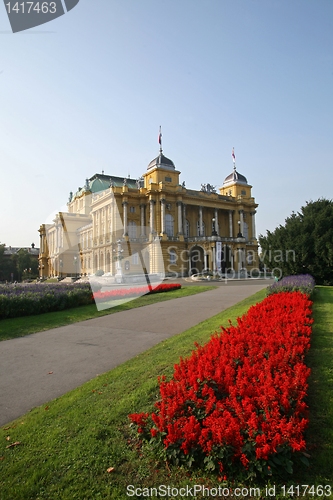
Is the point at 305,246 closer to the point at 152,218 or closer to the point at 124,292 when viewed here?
the point at 124,292

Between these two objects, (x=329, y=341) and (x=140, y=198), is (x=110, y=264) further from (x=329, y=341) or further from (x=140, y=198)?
(x=329, y=341)

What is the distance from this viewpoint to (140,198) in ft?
185

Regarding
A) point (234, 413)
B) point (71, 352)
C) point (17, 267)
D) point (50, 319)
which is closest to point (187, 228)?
Result: point (50, 319)

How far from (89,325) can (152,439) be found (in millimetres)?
8944

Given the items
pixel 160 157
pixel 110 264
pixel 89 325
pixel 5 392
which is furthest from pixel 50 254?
pixel 5 392

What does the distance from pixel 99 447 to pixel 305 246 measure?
70.3ft

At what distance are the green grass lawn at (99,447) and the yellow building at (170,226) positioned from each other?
4179 cm

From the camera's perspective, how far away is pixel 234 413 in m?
3.79

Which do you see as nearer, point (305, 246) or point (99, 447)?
point (99, 447)

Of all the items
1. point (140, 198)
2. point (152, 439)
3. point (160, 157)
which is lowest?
point (152, 439)

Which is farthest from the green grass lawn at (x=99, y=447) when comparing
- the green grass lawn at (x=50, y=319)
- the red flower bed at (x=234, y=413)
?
the green grass lawn at (x=50, y=319)

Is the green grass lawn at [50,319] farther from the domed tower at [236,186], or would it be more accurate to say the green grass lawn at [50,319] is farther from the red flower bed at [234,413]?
the domed tower at [236,186]

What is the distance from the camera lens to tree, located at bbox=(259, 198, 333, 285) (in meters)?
22.2

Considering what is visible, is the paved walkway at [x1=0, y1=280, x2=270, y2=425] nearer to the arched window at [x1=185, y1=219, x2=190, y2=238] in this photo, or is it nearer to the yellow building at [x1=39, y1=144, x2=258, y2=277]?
the yellow building at [x1=39, y1=144, x2=258, y2=277]
